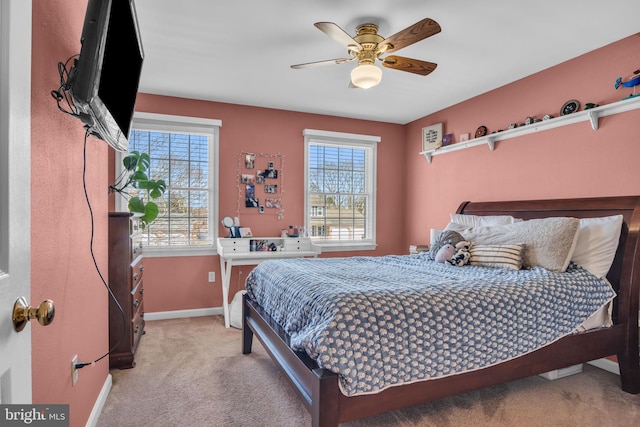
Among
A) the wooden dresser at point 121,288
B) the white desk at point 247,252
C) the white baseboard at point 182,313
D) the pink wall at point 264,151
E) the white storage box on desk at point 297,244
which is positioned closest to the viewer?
the pink wall at point 264,151

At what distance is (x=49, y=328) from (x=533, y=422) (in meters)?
2.40

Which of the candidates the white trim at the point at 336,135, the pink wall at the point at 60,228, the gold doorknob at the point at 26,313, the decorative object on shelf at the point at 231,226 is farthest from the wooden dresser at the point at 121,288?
the white trim at the point at 336,135

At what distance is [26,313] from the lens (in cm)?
71

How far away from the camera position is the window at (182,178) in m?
3.90

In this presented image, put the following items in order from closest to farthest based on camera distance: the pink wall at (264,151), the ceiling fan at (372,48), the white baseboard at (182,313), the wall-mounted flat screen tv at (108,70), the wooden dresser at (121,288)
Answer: the wall-mounted flat screen tv at (108,70)
the pink wall at (264,151)
the ceiling fan at (372,48)
the wooden dresser at (121,288)
the white baseboard at (182,313)

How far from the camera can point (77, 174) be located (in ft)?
5.32

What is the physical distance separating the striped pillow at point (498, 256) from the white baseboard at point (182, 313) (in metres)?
2.85

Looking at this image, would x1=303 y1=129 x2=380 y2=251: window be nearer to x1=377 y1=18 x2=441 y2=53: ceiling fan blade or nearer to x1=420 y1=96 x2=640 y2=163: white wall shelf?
x1=420 y1=96 x2=640 y2=163: white wall shelf

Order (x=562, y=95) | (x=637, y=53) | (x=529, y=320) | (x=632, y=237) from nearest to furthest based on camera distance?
(x=529, y=320)
(x=632, y=237)
(x=637, y=53)
(x=562, y=95)

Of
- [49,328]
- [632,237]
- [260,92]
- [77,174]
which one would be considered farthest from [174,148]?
[632,237]

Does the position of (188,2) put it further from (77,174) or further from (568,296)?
(568,296)

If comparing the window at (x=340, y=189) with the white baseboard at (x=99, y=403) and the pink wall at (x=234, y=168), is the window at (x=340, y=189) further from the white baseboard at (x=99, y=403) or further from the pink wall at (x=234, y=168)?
the white baseboard at (x=99, y=403)

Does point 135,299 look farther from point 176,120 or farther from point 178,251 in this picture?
point 176,120

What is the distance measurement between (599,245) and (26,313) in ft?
9.87
